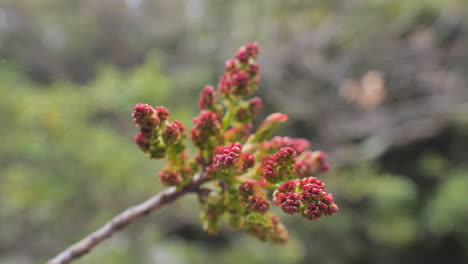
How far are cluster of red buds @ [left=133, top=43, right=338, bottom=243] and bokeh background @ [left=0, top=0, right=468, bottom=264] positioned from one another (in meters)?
1.90

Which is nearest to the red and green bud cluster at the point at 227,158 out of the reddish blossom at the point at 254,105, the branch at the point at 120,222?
the branch at the point at 120,222

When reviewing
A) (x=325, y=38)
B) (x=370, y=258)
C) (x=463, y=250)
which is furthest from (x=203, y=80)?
(x=463, y=250)

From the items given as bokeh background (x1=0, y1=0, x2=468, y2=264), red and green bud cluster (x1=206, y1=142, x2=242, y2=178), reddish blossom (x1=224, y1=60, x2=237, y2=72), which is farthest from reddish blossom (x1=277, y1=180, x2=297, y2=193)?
bokeh background (x1=0, y1=0, x2=468, y2=264)

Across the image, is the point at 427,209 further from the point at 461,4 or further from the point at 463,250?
the point at 461,4

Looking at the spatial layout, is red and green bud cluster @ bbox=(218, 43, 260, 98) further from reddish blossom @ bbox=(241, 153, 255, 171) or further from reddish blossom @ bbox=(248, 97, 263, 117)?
reddish blossom @ bbox=(241, 153, 255, 171)

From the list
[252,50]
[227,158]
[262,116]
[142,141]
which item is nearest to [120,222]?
[142,141]

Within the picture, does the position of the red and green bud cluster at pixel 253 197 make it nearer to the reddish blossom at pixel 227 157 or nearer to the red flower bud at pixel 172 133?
the reddish blossom at pixel 227 157

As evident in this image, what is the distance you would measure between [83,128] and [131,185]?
80cm

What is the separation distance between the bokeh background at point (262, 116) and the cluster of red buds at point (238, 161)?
1.90 m

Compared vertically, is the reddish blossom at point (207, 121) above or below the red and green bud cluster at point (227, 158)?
above

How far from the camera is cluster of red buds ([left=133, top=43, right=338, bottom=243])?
0.68 metres

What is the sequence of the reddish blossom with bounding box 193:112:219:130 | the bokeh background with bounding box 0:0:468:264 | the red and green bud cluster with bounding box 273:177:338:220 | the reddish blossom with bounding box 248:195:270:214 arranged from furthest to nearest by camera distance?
the bokeh background with bounding box 0:0:468:264 < the reddish blossom with bounding box 193:112:219:130 < the reddish blossom with bounding box 248:195:270:214 < the red and green bud cluster with bounding box 273:177:338:220

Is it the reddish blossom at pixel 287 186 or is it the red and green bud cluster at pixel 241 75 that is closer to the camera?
the reddish blossom at pixel 287 186

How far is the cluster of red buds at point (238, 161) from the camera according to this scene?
2.25ft
